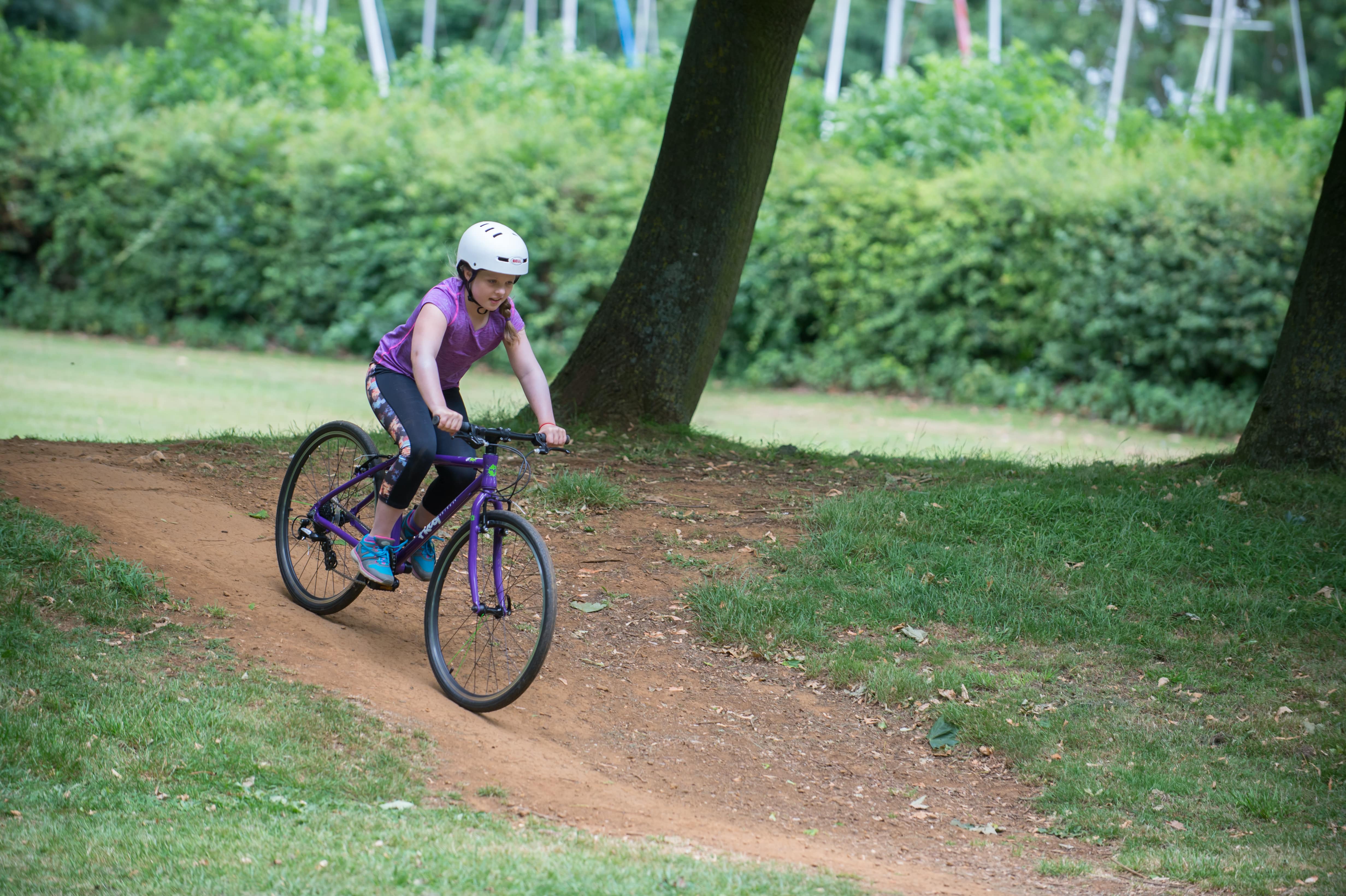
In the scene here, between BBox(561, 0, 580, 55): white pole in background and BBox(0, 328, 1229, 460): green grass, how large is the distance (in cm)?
1227

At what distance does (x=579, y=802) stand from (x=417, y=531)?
160 cm

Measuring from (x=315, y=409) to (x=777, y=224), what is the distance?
7.02 m

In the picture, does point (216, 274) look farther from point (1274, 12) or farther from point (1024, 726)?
point (1274, 12)

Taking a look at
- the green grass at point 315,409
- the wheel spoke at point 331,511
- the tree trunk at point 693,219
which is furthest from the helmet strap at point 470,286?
the green grass at point 315,409

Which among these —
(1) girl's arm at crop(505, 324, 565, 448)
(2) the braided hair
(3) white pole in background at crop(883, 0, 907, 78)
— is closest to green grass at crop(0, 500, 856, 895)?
(1) girl's arm at crop(505, 324, 565, 448)

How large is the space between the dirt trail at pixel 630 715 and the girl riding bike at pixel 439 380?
63cm

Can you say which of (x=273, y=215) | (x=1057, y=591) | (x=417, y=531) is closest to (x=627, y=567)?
(x=417, y=531)

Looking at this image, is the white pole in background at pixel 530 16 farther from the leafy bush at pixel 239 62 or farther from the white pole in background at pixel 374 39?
the leafy bush at pixel 239 62

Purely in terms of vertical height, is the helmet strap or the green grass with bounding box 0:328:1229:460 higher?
the helmet strap

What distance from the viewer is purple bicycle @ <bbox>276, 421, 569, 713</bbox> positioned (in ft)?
17.1

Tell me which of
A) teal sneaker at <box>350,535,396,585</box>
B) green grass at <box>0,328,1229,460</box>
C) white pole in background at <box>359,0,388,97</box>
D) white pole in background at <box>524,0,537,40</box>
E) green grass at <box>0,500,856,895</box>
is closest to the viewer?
green grass at <box>0,500,856,895</box>

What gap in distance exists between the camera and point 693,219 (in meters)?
9.36

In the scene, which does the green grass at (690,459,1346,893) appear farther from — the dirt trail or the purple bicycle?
the purple bicycle

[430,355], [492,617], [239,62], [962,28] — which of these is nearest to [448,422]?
[430,355]
